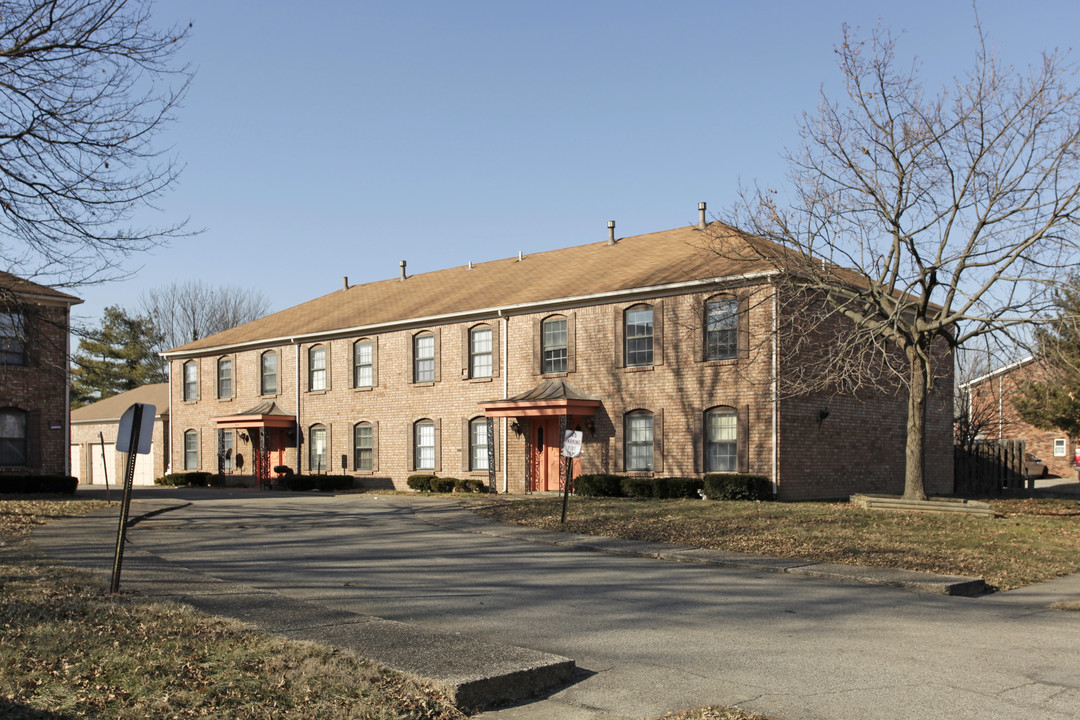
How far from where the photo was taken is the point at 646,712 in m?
6.58

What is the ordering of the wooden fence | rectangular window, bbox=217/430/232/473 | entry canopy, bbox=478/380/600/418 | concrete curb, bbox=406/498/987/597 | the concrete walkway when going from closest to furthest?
the concrete walkway → concrete curb, bbox=406/498/987/597 → entry canopy, bbox=478/380/600/418 → the wooden fence → rectangular window, bbox=217/430/232/473

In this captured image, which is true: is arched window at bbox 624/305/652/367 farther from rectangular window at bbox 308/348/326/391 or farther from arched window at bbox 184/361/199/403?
arched window at bbox 184/361/199/403

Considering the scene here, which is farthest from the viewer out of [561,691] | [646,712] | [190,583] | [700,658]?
[190,583]

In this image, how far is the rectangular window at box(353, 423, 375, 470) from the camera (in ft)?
109

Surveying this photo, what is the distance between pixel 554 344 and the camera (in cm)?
2819

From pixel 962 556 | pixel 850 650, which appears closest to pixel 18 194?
pixel 850 650

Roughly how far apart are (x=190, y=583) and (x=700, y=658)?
644cm

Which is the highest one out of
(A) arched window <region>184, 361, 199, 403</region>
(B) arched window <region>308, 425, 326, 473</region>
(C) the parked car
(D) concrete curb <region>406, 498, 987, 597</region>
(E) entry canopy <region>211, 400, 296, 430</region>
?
(A) arched window <region>184, 361, 199, 403</region>

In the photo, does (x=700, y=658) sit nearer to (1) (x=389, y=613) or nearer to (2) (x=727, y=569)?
(1) (x=389, y=613)

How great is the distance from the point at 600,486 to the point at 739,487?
382cm

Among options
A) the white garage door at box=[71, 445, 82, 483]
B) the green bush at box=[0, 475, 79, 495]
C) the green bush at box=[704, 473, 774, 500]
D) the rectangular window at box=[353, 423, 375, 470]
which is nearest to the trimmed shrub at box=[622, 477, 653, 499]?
the green bush at box=[704, 473, 774, 500]

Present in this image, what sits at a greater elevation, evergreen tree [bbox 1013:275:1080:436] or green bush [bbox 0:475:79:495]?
evergreen tree [bbox 1013:275:1080:436]

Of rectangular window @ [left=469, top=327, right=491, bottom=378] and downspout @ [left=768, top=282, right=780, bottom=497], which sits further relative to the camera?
rectangular window @ [left=469, top=327, right=491, bottom=378]

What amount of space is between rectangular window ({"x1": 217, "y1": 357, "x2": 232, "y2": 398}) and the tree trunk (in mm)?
27052
